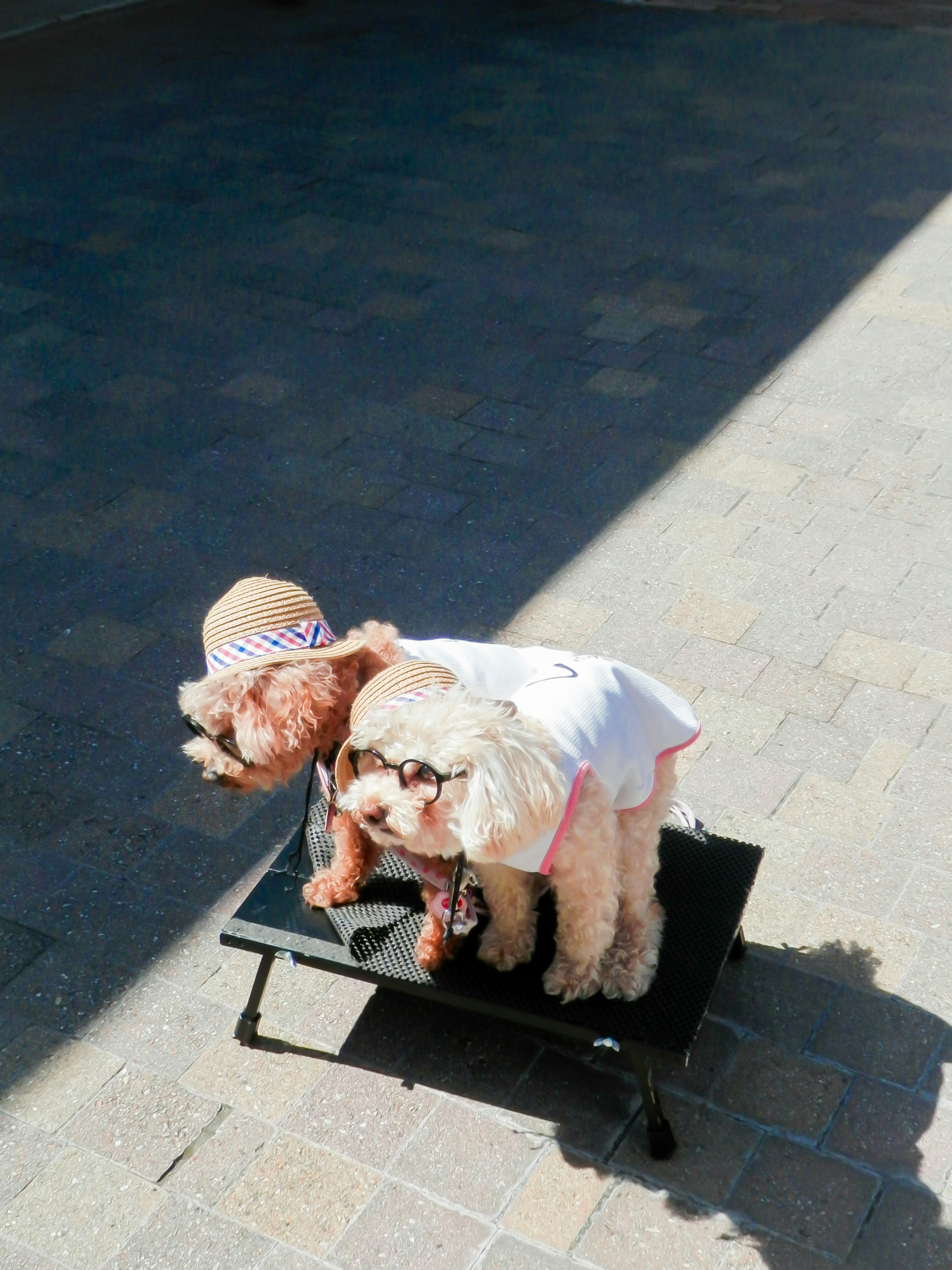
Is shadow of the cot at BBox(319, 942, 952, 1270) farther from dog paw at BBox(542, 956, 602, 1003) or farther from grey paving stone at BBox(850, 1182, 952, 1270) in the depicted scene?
dog paw at BBox(542, 956, 602, 1003)

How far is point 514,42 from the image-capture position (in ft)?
39.5

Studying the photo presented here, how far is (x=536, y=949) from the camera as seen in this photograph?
10.3 feet

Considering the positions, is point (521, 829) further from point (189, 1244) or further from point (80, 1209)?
point (80, 1209)

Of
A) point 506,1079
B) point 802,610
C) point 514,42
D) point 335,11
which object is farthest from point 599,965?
point 335,11

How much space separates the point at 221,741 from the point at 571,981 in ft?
3.22

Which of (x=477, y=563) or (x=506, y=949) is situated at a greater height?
(x=506, y=949)

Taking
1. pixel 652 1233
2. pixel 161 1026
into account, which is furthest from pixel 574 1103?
pixel 161 1026

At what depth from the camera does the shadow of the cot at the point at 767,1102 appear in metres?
A: 2.91

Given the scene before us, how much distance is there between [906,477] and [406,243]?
12.3 feet

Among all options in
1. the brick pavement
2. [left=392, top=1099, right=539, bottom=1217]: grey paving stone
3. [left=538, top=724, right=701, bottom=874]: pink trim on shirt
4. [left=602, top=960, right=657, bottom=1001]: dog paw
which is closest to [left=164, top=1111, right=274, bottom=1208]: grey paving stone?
the brick pavement

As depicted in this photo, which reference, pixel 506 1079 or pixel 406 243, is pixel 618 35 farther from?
pixel 506 1079

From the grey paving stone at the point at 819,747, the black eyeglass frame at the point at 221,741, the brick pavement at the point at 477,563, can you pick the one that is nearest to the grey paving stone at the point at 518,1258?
the brick pavement at the point at 477,563

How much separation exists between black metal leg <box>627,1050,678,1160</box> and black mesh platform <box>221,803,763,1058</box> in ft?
0.24

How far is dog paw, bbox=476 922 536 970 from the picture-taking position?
3.09 metres
